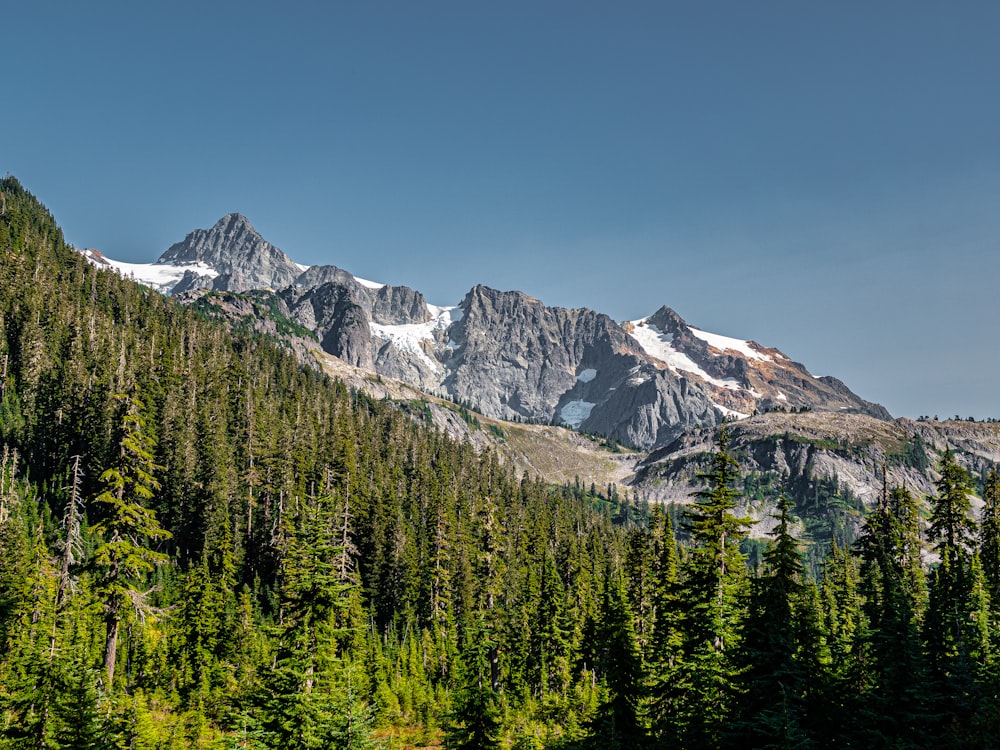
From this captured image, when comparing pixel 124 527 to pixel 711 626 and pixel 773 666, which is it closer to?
pixel 711 626

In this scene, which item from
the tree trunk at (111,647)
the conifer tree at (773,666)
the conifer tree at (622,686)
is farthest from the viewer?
the tree trunk at (111,647)

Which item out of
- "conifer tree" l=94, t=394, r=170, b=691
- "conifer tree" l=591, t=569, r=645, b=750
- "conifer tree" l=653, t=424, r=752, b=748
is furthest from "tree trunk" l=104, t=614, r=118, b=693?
"conifer tree" l=653, t=424, r=752, b=748

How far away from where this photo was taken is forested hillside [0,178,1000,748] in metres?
21.6

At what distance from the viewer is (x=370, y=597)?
81.4m

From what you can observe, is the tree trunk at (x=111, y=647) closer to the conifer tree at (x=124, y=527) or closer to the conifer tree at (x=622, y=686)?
the conifer tree at (x=124, y=527)

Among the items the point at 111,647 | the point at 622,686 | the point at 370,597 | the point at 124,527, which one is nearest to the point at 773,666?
the point at 622,686

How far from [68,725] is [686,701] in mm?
20127

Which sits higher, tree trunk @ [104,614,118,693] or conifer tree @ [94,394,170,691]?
conifer tree @ [94,394,170,691]

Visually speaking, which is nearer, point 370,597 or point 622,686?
point 622,686

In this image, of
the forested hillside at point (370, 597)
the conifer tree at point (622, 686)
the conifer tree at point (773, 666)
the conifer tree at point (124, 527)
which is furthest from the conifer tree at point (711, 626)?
the conifer tree at point (124, 527)

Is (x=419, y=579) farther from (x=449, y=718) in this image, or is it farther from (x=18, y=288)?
(x=18, y=288)

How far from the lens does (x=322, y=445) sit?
104062 mm

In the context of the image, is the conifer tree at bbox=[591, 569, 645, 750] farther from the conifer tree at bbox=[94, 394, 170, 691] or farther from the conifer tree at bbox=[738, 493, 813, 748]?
the conifer tree at bbox=[94, 394, 170, 691]

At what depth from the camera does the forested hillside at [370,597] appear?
21.6 metres
